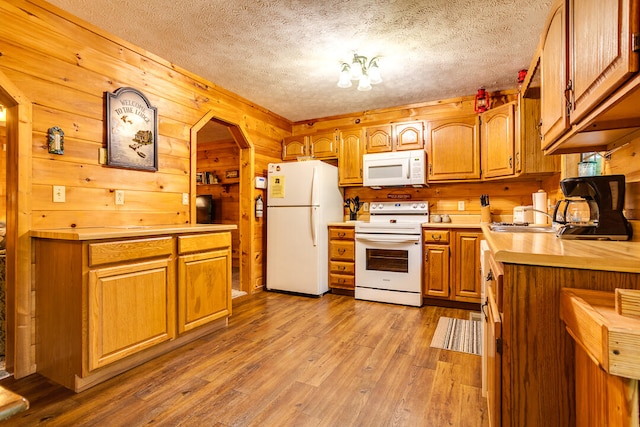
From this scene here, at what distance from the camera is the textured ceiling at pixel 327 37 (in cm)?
210

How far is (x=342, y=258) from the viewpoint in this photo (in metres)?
3.84

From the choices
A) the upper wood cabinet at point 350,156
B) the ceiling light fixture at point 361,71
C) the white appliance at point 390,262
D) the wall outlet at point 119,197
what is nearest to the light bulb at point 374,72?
the ceiling light fixture at point 361,71

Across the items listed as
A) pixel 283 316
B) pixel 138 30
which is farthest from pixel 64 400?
pixel 138 30

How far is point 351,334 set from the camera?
2.63 m

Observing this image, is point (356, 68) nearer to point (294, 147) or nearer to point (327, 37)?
point (327, 37)

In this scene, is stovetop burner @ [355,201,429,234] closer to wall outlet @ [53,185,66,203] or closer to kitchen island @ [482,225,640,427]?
kitchen island @ [482,225,640,427]

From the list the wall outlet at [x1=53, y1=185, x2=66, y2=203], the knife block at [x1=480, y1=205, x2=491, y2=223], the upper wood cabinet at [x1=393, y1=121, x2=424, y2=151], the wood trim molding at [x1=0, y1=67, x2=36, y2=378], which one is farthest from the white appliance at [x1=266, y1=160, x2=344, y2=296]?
the wood trim molding at [x1=0, y1=67, x2=36, y2=378]

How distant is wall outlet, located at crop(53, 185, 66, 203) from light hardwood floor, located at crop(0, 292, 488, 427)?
111 cm

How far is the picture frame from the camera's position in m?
2.37

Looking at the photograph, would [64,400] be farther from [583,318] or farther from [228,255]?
[583,318]

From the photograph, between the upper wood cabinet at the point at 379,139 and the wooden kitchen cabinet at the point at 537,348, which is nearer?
the wooden kitchen cabinet at the point at 537,348

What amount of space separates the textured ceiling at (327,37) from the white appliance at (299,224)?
0.99 meters

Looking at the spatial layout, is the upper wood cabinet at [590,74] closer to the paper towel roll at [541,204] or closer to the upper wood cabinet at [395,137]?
the paper towel roll at [541,204]

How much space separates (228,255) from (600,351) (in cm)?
253
